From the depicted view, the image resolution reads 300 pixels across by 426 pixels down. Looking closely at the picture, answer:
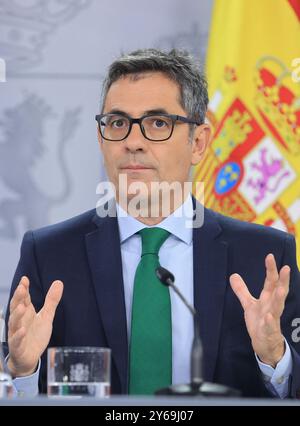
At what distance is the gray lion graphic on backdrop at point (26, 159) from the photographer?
11.6 ft

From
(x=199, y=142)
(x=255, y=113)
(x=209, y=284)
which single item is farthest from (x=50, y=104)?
(x=209, y=284)

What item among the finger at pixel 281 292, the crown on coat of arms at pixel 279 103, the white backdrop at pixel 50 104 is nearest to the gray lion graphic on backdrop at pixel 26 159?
the white backdrop at pixel 50 104

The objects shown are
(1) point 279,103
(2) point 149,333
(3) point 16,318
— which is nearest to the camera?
(3) point 16,318

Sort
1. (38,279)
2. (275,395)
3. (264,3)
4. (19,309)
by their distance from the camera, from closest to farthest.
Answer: (19,309), (275,395), (38,279), (264,3)

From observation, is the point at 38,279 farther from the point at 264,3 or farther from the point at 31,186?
the point at 264,3

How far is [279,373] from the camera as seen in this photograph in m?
2.15

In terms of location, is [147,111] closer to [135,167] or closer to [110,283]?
[135,167]

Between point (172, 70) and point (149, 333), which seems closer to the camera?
point (149, 333)

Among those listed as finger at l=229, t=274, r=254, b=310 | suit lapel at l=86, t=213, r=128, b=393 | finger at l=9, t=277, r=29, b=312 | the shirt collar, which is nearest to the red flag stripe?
the shirt collar

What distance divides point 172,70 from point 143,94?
0.14m

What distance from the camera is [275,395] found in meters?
2.21

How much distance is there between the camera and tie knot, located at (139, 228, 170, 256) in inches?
96.7

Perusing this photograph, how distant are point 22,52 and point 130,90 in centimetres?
117
